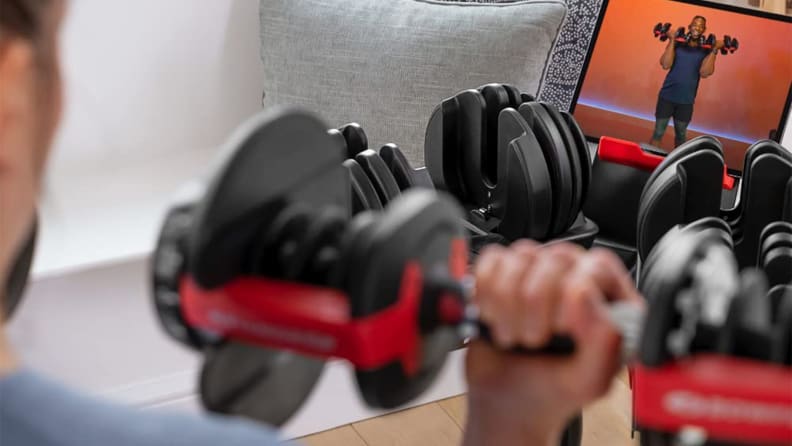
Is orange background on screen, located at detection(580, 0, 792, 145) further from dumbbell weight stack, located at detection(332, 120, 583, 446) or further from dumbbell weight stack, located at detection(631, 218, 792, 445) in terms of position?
dumbbell weight stack, located at detection(631, 218, 792, 445)

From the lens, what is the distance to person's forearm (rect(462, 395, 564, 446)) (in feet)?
2.18

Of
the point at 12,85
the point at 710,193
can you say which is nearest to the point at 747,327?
the point at 12,85

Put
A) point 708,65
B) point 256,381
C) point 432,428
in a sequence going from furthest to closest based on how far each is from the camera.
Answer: point 708,65, point 432,428, point 256,381

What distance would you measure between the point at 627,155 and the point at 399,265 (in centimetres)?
75

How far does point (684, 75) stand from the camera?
1850 millimetres

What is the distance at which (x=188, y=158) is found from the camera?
1.89 m

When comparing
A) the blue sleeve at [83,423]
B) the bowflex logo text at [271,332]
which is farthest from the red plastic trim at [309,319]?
the blue sleeve at [83,423]

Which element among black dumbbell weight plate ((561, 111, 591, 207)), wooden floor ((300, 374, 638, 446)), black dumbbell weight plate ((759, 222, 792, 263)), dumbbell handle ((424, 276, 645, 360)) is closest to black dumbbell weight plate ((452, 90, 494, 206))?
black dumbbell weight plate ((561, 111, 591, 207))

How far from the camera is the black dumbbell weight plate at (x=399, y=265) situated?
572 millimetres

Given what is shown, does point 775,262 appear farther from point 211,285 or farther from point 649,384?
point 211,285

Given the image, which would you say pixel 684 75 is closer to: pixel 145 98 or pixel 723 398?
pixel 145 98

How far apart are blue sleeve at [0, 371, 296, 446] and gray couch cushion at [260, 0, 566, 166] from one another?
126 cm

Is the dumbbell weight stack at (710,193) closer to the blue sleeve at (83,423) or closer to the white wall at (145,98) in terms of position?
the blue sleeve at (83,423)

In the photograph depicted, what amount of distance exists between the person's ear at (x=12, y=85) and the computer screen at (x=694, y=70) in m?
1.53
